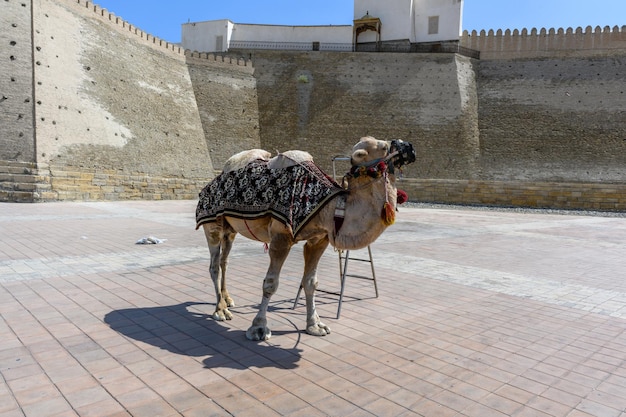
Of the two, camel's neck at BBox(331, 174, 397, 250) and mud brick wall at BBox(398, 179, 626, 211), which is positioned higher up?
camel's neck at BBox(331, 174, 397, 250)

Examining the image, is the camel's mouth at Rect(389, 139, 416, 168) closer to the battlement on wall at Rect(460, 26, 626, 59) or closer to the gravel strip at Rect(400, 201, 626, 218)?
the gravel strip at Rect(400, 201, 626, 218)

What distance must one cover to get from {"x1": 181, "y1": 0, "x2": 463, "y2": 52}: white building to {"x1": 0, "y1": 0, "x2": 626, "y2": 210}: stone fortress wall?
2515mm

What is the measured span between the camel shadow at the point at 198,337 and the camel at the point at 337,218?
0.22 meters

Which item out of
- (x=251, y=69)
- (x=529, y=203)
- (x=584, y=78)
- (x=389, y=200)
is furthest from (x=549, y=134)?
(x=389, y=200)

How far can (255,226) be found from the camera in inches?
151

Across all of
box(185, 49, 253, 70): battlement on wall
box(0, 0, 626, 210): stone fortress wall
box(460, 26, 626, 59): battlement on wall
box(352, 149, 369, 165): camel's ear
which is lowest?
box(352, 149, 369, 165): camel's ear

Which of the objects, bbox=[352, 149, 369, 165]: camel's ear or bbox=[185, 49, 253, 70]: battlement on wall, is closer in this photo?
bbox=[352, 149, 369, 165]: camel's ear

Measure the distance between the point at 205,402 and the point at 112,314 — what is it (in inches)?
76.9

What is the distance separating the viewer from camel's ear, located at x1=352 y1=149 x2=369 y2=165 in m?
3.40

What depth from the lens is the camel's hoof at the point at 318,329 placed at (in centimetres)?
384

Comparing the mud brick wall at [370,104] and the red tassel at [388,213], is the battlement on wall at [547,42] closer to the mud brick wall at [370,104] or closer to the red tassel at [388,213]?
the mud brick wall at [370,104]

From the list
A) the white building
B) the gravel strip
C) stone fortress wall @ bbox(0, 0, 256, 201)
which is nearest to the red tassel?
stone fortress wall @ bbox(0, 0, 256, 201)

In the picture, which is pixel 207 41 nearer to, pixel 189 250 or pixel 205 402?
pixel 189 250

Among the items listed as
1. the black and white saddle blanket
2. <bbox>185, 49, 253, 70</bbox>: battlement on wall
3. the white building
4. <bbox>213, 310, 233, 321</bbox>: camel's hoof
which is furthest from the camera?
the white building
